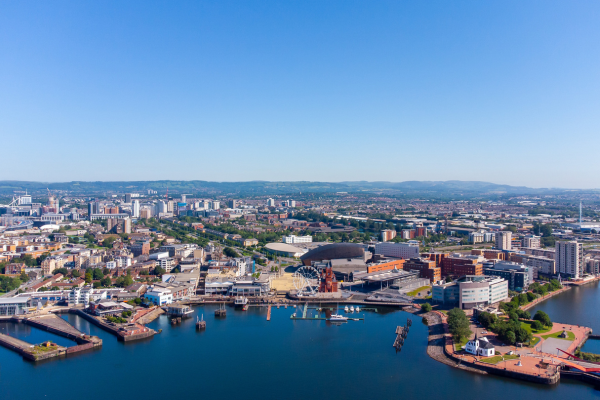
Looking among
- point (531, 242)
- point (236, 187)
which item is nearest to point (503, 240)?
point (531, 242)

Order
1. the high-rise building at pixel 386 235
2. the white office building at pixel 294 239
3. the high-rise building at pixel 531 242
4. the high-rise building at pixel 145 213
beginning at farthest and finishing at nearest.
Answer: the high-rise building at pixel 145 213, the high-rise building at pixel 386 235, the white office building at pixel 294 239, the high-rise building at pixel 531 242

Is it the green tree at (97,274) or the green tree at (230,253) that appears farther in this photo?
the green tree at (230,253)

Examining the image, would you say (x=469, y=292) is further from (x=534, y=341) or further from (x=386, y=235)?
(x=386, y=235)

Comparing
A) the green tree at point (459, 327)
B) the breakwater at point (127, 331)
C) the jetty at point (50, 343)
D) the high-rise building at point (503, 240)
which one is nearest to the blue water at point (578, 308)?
the green tree at point (459, 327)

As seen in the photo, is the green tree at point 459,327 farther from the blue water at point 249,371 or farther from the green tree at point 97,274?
the green tree at point 97,274

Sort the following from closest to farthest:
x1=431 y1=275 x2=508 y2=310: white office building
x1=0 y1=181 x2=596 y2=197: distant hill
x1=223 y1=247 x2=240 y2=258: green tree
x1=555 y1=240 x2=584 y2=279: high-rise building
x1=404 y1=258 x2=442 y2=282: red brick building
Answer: x1=431 y1=275 x2=508 y2=310: white office building, x1=404 y1=258 x2=442 y2=282: red brick building, x1=555 y1=240 x2=584 y2=279: high-rise building, x1=223 y1=247 x2=240 y2=258: green tree, x1=0 y1=181 x2=596 y2=197: distant hill

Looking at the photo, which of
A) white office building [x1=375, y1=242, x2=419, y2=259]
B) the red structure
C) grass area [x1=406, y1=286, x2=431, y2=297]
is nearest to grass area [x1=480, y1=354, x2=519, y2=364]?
grass area [x1=406, y1=286, x2=431, y2=297]

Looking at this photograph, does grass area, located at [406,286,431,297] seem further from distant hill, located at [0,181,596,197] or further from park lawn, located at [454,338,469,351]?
distant hill, located at [0,181,596,197]
